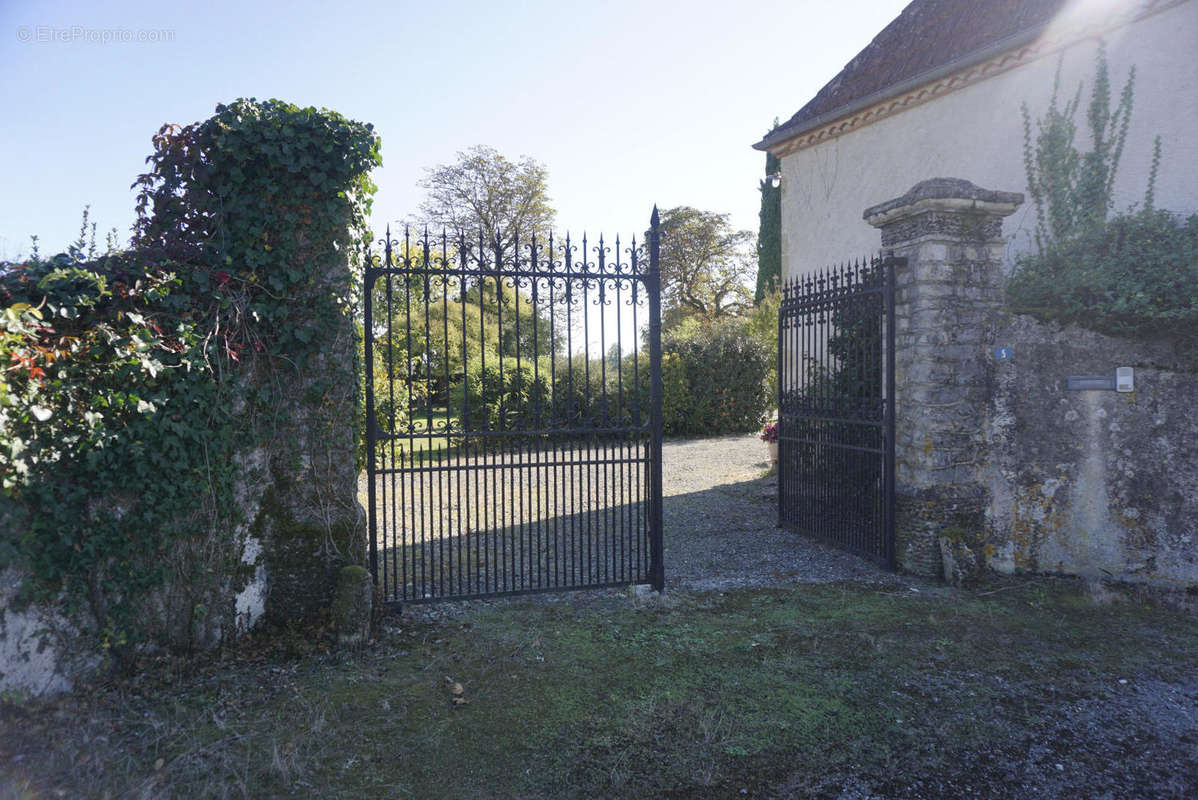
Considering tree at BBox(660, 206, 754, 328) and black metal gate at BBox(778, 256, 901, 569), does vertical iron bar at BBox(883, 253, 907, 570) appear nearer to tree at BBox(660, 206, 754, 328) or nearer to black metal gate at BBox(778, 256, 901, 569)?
black metal gate at BBox(778, 256, 901, 569)

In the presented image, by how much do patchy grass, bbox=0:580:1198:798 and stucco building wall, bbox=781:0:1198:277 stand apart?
4889 millimetres

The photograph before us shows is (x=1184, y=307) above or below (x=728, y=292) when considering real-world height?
below

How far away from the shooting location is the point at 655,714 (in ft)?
12.5

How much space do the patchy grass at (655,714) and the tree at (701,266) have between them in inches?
1110

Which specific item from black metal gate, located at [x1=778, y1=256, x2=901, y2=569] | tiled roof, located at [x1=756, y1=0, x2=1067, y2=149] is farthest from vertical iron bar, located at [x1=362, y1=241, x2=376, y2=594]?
tiled roof, located at [x1=756, y1=0, x2=1067, y2=149]

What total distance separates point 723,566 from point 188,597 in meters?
4.40

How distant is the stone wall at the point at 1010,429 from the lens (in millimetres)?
5812

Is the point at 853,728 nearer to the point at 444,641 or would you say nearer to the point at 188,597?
the point at 444,641

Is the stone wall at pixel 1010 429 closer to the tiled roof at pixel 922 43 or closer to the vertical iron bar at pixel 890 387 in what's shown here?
the vertical iron bar at pixel 890 387

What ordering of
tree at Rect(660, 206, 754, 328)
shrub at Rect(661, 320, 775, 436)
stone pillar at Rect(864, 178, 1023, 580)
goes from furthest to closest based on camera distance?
tree at Rect(660, 206, 754, 328) < shrub at Rect(661, 320, 775, 436) < stone pillar at Rect(864, 178, 1023, 580)

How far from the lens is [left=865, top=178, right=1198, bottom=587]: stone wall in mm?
5812

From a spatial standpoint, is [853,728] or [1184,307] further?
[1184,307]

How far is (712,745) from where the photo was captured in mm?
3500

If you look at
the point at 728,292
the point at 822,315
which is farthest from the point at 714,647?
the point at 728,292
